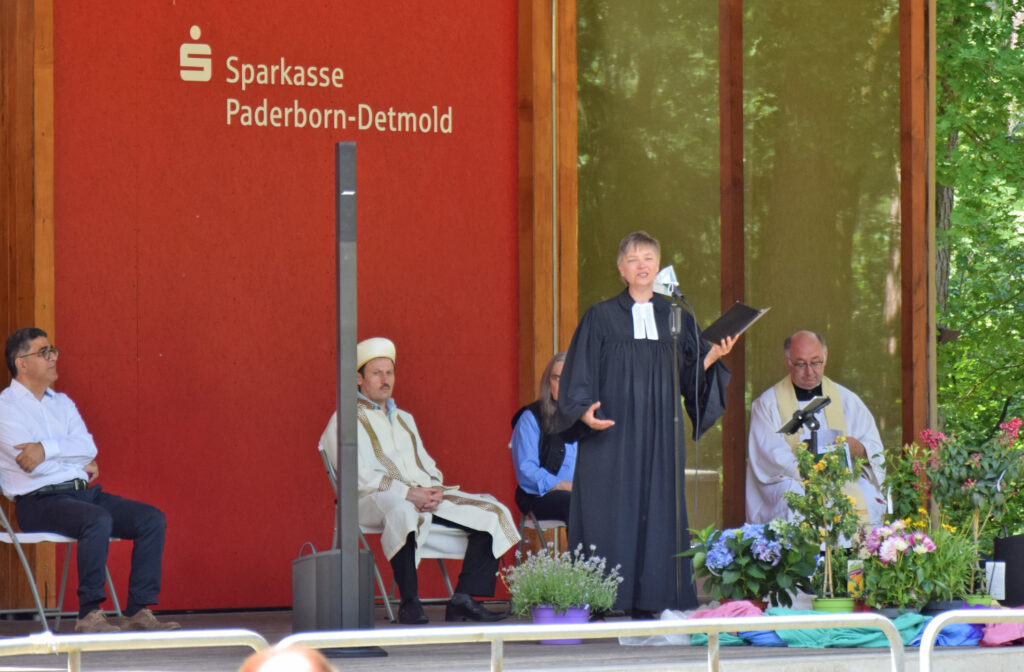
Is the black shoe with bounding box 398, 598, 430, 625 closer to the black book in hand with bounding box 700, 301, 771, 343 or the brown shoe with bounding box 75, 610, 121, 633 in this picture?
the brown shoe with bounding box 75, 610, 121, 633

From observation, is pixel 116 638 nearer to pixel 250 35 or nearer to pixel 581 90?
pixel 250 35

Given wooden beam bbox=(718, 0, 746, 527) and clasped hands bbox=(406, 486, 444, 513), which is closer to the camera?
clasped hands bbox=(406, 486, 444, 513)

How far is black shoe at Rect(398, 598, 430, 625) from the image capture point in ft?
25.8

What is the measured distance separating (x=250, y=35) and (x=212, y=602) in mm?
3206

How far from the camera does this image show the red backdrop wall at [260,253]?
28.9ft

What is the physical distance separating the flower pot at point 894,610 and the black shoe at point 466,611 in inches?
79.9

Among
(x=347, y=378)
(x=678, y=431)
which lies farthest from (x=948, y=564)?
(x=347, y=378)

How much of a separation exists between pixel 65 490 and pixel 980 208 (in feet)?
34.5

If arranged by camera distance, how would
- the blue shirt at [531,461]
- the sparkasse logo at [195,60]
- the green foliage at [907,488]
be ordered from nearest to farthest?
the green foliage at [907,488] < the blue shirt at [531,461] < the sparkasse logo at [195,60]

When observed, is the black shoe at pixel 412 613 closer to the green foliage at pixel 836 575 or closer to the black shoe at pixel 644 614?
the black shoe at pixel 644 614

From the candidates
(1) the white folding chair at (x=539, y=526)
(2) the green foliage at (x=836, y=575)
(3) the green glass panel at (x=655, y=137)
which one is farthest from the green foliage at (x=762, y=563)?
(3) the green glass panel at (x=655, y=137)

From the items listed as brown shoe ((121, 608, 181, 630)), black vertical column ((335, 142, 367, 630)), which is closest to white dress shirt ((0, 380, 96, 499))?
brown shoe ((121, 608, 181, 630))

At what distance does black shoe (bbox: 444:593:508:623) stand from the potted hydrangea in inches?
39.3

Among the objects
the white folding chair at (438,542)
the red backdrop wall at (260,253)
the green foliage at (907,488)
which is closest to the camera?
the green foliage at (907,488)
